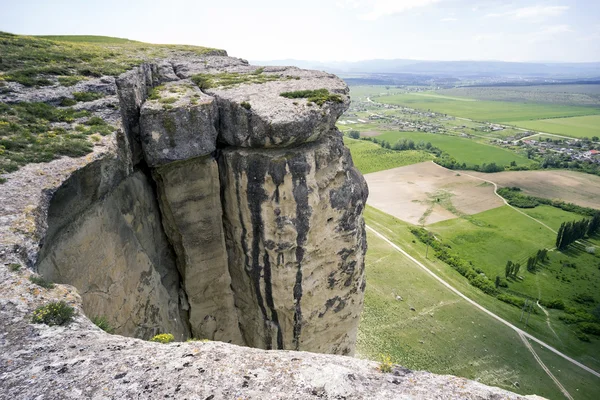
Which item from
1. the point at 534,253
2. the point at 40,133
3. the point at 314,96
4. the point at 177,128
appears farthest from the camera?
the point at 534,253

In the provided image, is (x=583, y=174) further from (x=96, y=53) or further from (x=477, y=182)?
(x=96, y=53)

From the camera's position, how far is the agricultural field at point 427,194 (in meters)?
78.9

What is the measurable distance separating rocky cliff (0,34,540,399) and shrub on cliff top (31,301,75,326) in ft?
0.47

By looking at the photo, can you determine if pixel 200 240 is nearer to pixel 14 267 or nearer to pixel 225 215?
pixel 225 215

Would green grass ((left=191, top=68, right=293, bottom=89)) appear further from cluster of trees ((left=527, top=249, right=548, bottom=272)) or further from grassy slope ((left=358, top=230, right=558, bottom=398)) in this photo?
cluster of trees ((left=527, top=249, right=548, bottom=272))

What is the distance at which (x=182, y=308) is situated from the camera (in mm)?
19109

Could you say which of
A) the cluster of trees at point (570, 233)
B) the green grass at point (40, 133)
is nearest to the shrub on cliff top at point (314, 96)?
the green grass at point (40, 133)

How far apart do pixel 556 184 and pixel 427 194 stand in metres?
44.7

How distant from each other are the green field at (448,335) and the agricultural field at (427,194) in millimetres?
30155

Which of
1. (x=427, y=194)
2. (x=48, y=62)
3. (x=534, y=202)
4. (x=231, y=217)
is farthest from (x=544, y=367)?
(x=534, y=202)

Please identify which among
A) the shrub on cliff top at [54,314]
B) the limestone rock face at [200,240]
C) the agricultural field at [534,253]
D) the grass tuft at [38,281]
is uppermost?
the grass tuft at [38,281]

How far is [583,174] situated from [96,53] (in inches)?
5452

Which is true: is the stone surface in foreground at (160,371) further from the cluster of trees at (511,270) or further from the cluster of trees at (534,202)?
the cluster of trees at (534,202)

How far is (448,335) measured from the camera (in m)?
36.8
